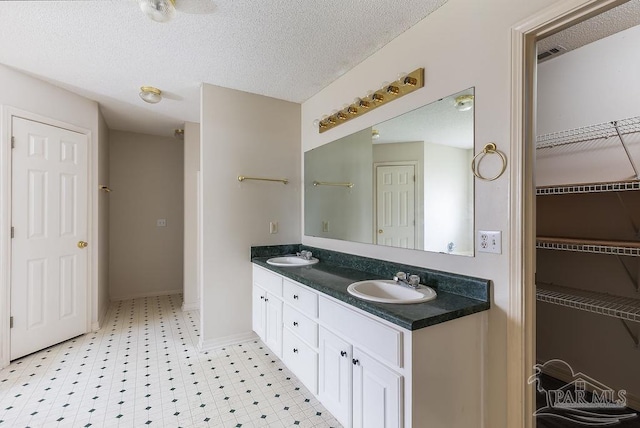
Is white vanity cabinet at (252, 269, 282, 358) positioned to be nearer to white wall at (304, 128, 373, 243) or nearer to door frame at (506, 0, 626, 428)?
white wall at (304, 128, 373, 243)

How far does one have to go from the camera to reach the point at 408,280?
5.31ft

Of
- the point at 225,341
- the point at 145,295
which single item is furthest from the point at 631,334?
the point at 145,295

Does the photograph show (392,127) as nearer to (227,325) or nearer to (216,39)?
(216,39)

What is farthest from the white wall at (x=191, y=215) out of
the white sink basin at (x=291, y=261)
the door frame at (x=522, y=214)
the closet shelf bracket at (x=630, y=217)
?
the closet shelf bracket at (x=630, y=217)

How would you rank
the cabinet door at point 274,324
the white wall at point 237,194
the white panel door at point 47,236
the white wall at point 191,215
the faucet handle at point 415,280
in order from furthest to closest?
the white wall at point 191,215 → the white wall at point 237,194 → the white panel door at point 47,236 → the cabinet door at point 274,324 → the faucet handle at point 415,280

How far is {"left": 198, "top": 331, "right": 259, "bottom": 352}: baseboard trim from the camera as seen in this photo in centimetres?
254

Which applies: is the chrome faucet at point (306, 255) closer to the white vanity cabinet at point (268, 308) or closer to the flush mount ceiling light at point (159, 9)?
the white vanity cabinet at point (268, 308)

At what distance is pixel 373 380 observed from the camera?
4.34 feet

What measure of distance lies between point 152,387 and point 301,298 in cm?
122

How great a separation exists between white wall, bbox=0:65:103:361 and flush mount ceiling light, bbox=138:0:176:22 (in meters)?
1.68

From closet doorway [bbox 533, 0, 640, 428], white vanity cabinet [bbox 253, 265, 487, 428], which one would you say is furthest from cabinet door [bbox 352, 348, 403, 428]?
closet doorway [bbox 533, 0, 640, 428]

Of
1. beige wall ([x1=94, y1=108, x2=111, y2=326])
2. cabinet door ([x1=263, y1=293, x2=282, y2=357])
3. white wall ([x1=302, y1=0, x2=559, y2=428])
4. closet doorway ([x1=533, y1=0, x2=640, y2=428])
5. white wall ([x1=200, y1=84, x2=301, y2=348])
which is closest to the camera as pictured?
white wall ([x1=302, y1=0, x2=559, y2=428])

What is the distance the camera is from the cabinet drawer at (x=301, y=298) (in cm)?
177

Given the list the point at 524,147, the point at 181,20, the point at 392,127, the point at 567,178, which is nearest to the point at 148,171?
the point at 181,20
